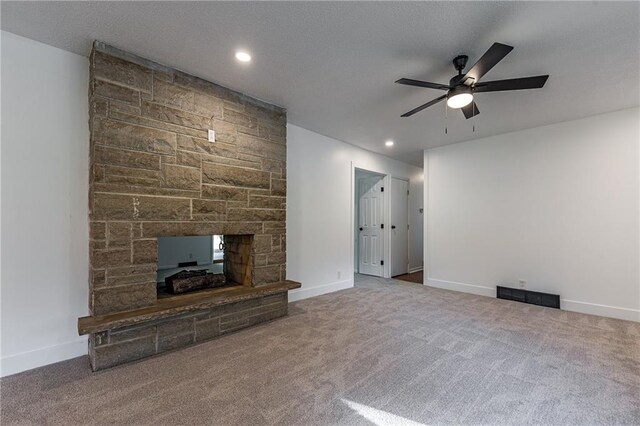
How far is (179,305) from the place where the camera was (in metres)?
2.46

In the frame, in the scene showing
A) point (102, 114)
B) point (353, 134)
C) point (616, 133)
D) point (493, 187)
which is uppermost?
point (353, 134)

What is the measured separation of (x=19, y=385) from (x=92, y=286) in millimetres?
736

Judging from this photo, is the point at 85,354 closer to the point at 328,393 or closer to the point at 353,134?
the point at 328,393

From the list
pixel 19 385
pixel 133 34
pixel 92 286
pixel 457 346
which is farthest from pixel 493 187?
pixel 19 385

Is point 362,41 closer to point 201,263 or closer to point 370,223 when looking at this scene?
point 201,263

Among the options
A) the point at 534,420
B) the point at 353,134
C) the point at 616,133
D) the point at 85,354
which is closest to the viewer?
the point at 534,420

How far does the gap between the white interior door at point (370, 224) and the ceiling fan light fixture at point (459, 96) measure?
3461mm

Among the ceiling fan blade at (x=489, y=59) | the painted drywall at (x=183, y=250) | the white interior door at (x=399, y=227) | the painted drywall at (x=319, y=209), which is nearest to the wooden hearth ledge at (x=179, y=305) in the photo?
the painted drywall at (x=183, y=250)

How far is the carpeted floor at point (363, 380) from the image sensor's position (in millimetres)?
1674

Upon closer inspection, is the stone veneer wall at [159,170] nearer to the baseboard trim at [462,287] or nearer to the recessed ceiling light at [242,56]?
the recessed ceiling light at [242,56]

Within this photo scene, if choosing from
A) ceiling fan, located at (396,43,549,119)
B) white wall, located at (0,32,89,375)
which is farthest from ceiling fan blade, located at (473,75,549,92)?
white wall, located at (0,32,89,375)

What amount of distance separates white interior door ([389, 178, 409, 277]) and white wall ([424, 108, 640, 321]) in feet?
2.88

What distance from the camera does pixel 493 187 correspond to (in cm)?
444

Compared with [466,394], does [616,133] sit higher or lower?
higher
